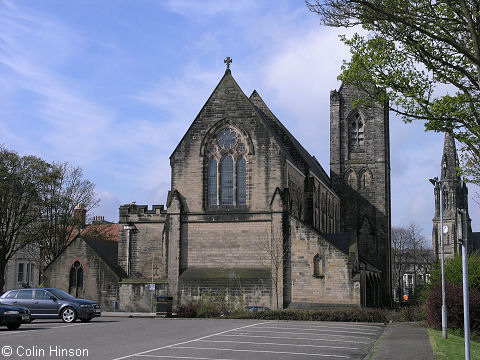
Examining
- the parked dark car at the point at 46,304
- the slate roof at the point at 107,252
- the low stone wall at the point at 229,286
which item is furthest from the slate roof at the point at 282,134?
the parked dark car at the point at 46,304

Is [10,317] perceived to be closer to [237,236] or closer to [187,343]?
[187,343]

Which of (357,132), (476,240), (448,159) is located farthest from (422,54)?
(476,240)

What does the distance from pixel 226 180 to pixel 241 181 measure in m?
0.98

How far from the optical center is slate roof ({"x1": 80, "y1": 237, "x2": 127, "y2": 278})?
136 feet

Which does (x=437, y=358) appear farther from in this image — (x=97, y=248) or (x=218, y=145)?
(x=97, y=248)

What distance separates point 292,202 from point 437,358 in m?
25.8

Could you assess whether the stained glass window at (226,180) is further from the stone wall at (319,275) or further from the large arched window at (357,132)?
the large arched window at (357,132)

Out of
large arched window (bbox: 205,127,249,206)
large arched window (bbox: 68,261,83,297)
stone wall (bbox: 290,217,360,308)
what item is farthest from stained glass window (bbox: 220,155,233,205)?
large arched window (bbox: 68,261,83,297)

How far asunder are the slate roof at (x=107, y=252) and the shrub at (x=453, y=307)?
2332 centimetres

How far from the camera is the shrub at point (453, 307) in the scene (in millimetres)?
23781

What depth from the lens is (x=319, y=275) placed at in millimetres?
35688

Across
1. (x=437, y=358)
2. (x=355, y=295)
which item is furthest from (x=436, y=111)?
(x=355, y=295)

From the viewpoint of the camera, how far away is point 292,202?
131 feet

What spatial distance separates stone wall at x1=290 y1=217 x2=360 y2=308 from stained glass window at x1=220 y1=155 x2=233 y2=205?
15.5 feet
